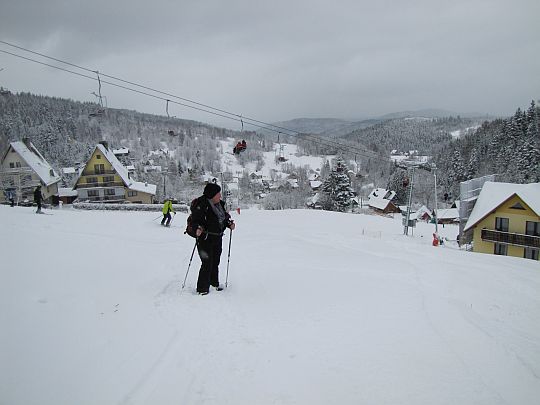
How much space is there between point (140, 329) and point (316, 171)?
526 ft

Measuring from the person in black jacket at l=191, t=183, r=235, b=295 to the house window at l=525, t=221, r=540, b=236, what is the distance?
30524 millimetres

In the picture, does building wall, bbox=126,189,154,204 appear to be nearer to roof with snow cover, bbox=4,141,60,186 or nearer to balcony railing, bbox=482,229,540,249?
roof with snow cover, bbox=4,141,60,186

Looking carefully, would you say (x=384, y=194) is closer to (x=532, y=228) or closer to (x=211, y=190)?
(x=532, y=228)

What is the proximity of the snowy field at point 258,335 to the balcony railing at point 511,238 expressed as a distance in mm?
23825

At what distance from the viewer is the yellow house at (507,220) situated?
2641cm

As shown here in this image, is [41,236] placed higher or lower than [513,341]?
higher

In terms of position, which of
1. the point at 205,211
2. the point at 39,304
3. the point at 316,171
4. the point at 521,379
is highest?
the point at 316,171

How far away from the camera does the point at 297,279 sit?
22.6 ft

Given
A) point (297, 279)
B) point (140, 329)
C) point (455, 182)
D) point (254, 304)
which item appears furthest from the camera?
point (455, 182)

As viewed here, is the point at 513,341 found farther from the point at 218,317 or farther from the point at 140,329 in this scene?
the point at 140,329

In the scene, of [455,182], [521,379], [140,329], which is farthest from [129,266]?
[455,182]

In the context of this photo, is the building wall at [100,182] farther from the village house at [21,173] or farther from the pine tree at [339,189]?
the pine tree at [339,189]

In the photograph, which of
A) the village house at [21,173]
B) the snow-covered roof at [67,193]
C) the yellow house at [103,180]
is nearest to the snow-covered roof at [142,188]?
the yellow house at [103,180]

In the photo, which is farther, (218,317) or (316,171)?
(316,171)
